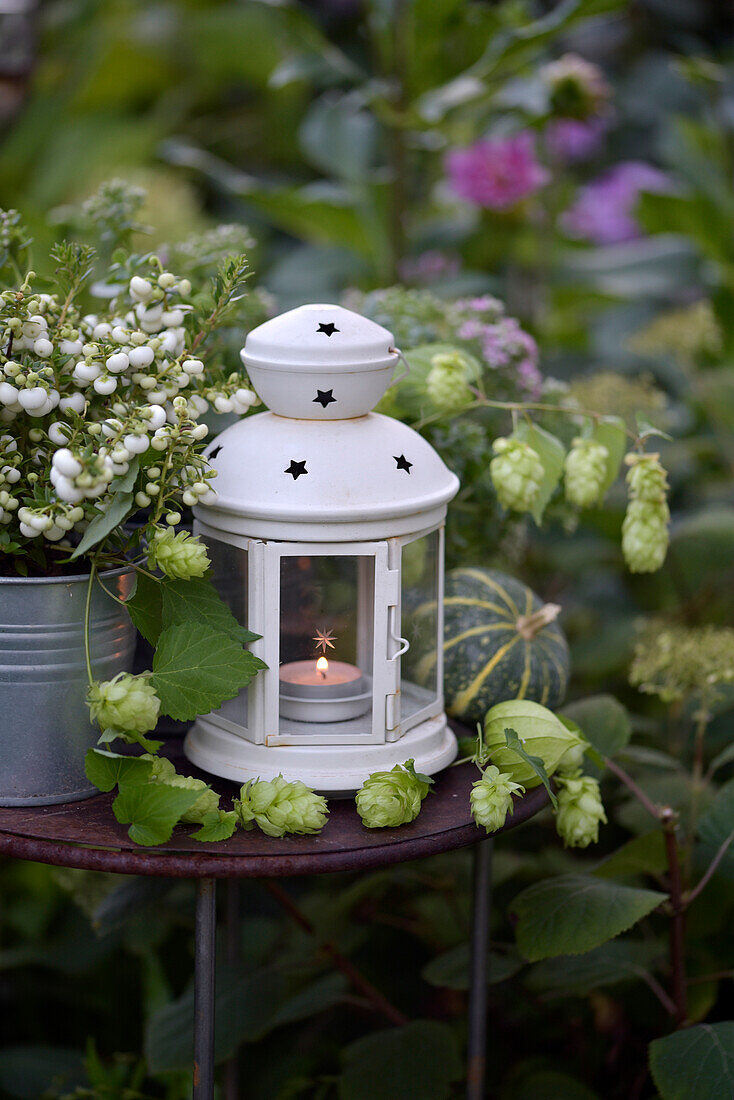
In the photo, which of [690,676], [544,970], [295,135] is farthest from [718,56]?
[544,970]

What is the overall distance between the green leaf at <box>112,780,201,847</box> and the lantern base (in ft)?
0.27

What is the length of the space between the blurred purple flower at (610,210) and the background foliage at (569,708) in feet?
0.17

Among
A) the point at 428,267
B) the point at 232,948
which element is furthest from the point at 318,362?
the point at 428,267

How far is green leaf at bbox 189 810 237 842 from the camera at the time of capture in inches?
32.4

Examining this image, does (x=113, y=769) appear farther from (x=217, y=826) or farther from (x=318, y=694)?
(x=318, y=694)

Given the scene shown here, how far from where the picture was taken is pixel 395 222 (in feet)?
6.59

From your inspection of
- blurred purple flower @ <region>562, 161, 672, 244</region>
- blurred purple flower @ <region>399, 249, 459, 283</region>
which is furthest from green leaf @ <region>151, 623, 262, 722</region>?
blurred purple flower @ <region>562, 161, 672, 244</region>

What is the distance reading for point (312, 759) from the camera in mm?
889

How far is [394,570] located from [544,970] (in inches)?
21.4

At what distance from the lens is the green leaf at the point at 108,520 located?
799 mm

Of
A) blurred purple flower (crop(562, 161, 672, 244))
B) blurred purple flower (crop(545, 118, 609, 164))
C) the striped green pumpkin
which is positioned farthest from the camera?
blurred purple flower (crop(562, 161, 672, 244))

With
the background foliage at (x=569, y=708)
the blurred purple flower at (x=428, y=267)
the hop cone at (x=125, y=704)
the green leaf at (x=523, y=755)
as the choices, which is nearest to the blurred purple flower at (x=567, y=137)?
the background foliage at (x=569, y=708)

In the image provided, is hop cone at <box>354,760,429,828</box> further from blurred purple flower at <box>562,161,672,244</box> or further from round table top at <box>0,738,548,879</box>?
blurred purple flower at <box>562,161,672,244</box>

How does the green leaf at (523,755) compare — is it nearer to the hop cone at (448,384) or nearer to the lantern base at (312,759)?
the lantern base at (312,759)
